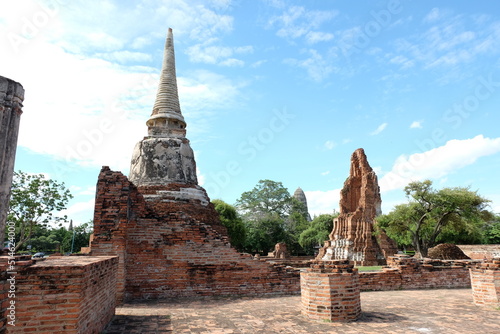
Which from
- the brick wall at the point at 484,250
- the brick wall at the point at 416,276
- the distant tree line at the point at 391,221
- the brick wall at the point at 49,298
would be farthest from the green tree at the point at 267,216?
the brick wall at the point at 49,298

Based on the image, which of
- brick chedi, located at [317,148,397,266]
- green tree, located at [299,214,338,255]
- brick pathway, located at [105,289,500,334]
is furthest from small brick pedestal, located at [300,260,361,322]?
green tree, located at [299,214,338,255]

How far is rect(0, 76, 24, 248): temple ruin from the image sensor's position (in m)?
3.60

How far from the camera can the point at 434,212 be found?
61.3 ft

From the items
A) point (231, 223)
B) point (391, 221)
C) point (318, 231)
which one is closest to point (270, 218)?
point (318, 231)

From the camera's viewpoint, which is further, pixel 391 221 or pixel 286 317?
pixel 391 221

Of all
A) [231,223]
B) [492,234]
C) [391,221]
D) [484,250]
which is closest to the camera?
[391,221]

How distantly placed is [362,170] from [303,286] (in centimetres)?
2522

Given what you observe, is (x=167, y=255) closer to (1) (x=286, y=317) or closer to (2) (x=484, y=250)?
(1) (x=286, y=317)

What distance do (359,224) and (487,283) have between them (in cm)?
2066

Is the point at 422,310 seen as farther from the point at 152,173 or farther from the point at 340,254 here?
the point at 340,254

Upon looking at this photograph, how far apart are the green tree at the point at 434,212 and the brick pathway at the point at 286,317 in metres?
11.5

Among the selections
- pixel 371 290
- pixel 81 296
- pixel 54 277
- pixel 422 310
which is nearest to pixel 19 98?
pixel 54 277

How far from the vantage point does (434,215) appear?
19.0 metres

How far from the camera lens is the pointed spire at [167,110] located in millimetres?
16297
